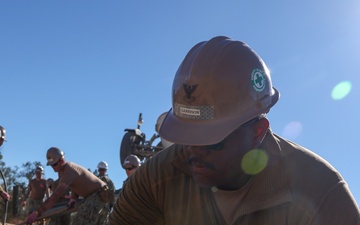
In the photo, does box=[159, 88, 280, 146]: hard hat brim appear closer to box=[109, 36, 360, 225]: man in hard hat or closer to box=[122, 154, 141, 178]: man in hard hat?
box=[109, 36, 360, 225]: man in hard hat

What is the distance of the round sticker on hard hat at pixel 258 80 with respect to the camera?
222 centimetres

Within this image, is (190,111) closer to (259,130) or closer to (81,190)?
(259,130)

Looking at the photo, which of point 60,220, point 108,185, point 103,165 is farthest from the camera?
point 103,165

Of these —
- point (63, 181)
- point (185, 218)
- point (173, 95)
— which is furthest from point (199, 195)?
point (63, 181)

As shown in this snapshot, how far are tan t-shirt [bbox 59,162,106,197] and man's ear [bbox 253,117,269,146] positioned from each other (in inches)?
287

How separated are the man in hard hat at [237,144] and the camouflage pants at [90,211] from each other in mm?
7205

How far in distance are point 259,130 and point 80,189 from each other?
24.7 ft

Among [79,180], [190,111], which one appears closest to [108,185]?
[79,180]

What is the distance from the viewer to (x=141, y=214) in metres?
2.59

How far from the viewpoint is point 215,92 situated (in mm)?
2150

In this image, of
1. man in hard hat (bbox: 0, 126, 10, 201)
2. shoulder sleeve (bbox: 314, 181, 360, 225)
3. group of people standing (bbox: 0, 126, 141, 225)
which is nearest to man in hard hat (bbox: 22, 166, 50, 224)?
group of people standing (bbox: 0, 126, 141, 225)

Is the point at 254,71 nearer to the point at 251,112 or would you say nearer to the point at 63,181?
the point at 251,112

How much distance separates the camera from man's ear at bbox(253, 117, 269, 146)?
2.23m

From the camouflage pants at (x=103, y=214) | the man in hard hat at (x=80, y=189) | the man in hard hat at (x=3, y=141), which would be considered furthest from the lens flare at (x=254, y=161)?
the man in hard hat at (x=3, y=141)
